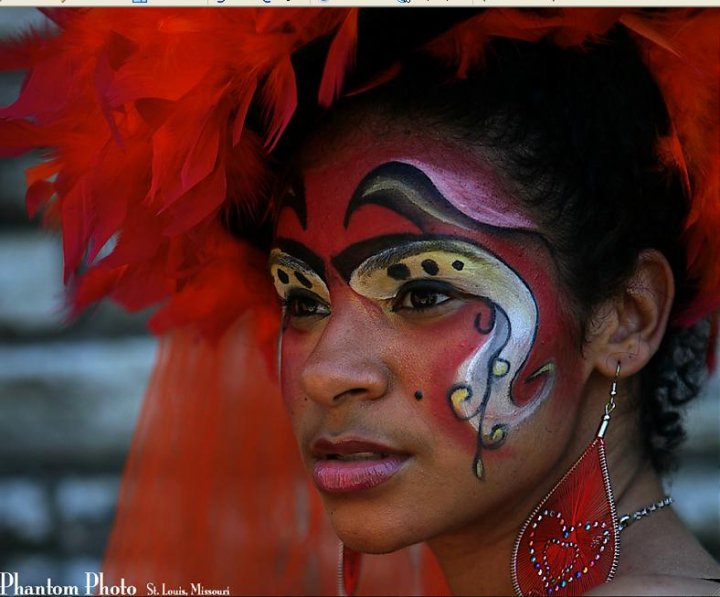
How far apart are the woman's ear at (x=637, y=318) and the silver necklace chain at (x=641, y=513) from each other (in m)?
0.25

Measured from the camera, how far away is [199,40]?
1814mm

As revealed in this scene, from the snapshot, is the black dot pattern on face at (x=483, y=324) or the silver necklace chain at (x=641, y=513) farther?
the silver necklace chain at (x=641, y=513)

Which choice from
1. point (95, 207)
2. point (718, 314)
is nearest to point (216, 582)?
point (95, 207)

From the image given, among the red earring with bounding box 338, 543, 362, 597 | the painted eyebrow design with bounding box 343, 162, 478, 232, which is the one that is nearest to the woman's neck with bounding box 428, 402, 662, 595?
the red earring with bounding box 338, 543, 362, 597

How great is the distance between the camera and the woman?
1.76 metres

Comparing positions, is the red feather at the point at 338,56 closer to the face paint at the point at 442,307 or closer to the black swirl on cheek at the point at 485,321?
the face paint at the point at 442,307

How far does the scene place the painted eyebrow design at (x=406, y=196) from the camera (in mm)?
1775

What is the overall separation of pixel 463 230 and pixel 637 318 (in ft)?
1.23

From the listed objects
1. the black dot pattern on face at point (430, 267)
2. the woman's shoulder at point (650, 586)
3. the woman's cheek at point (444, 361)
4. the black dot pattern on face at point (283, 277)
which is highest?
the black dot pattern on face at point (283, 277)

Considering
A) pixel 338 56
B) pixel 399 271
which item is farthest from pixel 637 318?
pixel 338 56

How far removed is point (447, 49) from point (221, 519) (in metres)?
1.46

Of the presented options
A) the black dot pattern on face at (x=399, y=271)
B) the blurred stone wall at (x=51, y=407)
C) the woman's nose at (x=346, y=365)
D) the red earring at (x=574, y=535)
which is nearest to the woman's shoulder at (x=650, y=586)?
the red earring at (x=574, y=535)

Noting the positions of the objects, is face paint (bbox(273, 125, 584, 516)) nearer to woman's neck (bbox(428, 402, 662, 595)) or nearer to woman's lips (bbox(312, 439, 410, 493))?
woman's lips (bbox(312, 439, 410, 493))

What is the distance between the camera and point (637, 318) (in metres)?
1.90
